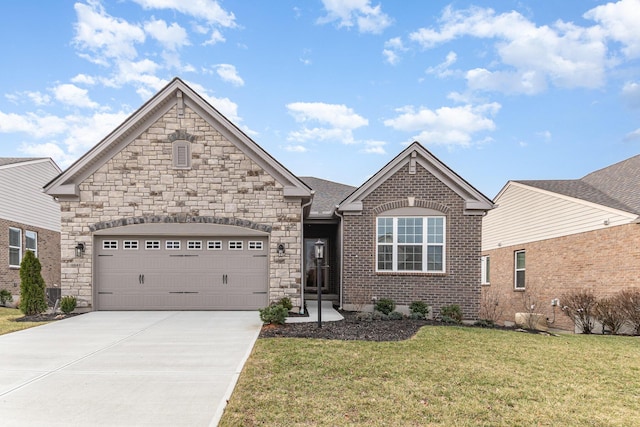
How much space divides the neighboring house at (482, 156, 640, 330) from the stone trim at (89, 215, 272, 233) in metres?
11.8

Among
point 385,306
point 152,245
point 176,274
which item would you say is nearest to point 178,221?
point 152,245

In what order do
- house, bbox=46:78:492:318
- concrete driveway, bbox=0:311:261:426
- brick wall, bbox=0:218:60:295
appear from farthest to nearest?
brick wall, bbox=0:218:60:295, house, bbox=46:78:492:318, concrete driveway, bbox=0:311:261:426

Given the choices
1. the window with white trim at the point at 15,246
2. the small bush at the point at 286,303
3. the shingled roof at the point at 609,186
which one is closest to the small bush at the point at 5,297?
the window with white trim at the point at 15,246

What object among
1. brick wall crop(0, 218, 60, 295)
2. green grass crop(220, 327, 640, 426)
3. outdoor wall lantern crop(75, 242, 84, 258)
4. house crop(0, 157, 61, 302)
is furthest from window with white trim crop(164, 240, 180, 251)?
brick wall crop(0, 218, 60, 295)

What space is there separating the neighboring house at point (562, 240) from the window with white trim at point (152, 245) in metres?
14.4

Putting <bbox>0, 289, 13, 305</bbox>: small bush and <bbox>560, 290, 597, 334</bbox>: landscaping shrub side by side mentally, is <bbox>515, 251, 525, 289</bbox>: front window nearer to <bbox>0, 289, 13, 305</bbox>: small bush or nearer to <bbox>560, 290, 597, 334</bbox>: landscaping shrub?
<bbox>560, 290, 597, 334</bbox>: landscaping shrub

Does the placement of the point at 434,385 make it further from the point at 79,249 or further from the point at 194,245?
the point at 79,249

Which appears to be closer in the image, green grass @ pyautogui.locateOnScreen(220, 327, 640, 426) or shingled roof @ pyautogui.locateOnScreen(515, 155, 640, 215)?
green grass @ pyautogui.locateOnScreen(220, 327, 640, 426)

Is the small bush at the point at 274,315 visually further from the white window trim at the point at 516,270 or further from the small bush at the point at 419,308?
the white window trim at the point at 516,270

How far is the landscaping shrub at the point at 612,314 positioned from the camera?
1236cm

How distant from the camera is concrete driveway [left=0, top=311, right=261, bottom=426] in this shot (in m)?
4.89

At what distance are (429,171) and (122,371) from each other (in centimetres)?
1082

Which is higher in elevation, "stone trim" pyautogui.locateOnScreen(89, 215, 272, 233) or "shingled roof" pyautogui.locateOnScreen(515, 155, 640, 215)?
"shingled roof" pyautogui.locateOnScreen(515, 155, 640, 215)

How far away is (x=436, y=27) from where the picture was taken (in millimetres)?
14102
